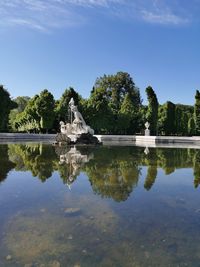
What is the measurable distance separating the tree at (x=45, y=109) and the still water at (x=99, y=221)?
45.0m

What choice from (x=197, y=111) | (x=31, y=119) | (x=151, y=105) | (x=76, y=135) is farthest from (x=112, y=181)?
(x=31, y=119)

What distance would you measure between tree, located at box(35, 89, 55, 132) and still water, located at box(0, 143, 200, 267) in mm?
45016

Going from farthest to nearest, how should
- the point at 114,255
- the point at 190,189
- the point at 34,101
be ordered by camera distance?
1. the point at 34,101
2. the point at 190,189
3. the point at 114,255

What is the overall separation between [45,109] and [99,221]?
1970 inches

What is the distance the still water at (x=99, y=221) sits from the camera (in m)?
4.33

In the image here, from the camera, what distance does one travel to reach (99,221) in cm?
588

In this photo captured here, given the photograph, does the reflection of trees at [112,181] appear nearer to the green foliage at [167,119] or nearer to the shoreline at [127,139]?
the shoreline at [127,139]

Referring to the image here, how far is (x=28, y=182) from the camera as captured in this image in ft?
32.0

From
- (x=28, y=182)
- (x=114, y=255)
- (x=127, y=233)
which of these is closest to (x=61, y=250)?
(x=114, y=255)

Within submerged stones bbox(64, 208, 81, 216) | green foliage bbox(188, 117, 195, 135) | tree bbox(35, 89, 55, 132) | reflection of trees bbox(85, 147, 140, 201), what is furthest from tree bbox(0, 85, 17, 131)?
submerged stones bbox(64, 208, 81, 216)

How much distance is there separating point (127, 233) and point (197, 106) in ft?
179

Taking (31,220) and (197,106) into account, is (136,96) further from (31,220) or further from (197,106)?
(31,220)

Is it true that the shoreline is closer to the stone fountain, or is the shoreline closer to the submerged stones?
the stone fountain

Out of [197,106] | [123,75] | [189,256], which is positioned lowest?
[189,256]
